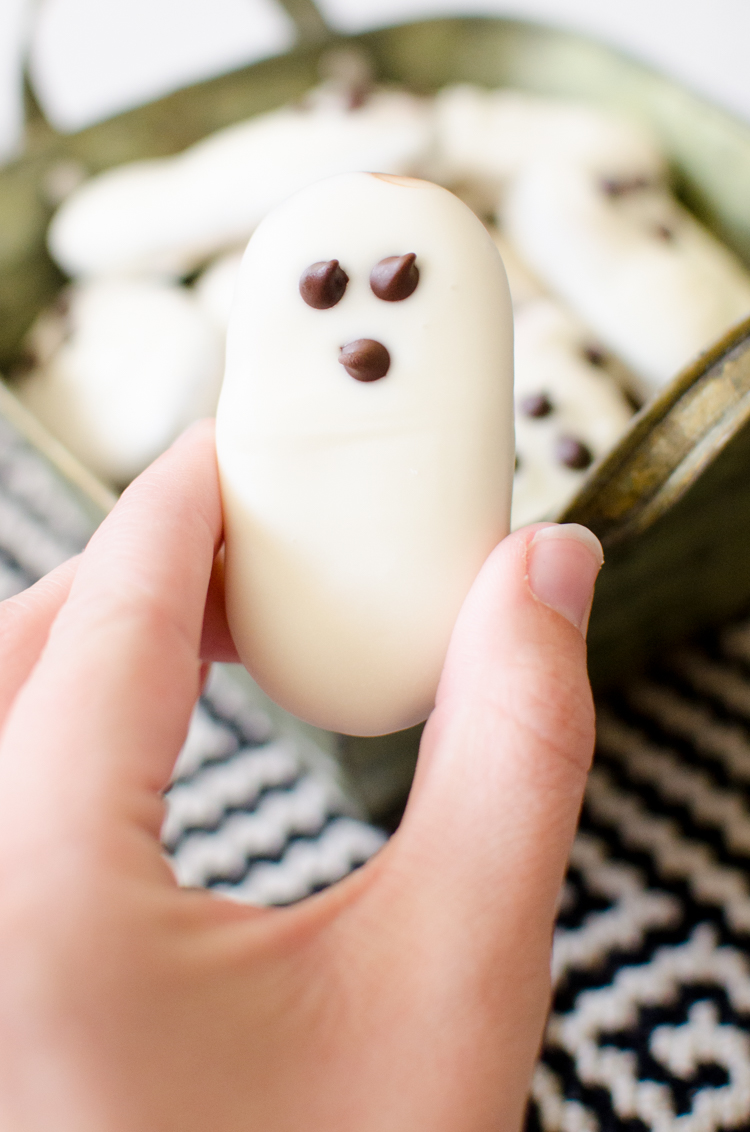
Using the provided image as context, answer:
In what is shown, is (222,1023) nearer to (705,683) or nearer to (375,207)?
(375,207)

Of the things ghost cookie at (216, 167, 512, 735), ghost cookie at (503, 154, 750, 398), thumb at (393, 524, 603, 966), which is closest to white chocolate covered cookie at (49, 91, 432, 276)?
ghost cookie at (503, 154, 750, 398)

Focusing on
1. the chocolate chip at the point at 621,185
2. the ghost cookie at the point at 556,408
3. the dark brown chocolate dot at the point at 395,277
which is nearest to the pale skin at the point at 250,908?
the dark brown chocolate dot at the point at 395,277

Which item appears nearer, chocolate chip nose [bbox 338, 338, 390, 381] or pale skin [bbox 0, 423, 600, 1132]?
pale skin [bbox 0, 423, 600, 1132]

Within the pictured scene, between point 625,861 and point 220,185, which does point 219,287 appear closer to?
point 220,185

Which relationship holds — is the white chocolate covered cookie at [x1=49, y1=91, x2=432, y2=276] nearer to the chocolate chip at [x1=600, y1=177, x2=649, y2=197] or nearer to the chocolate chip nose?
the chocolate chip at [x1=600, y1=177, x2=649, y2=197]

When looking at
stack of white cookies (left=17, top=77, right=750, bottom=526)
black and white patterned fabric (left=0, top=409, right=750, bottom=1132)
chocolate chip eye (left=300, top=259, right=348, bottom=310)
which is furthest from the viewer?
stack of white cookies (left=17, top=77, right=750, bottom=526)

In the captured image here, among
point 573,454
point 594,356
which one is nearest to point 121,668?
point 573,454

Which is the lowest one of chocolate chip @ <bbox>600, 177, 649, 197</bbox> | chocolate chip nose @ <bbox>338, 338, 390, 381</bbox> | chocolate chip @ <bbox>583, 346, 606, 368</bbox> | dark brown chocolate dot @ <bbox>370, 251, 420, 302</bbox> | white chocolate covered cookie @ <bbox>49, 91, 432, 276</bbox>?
chocolate chip @ <bbox>583, 346, 606, 368</bbox>

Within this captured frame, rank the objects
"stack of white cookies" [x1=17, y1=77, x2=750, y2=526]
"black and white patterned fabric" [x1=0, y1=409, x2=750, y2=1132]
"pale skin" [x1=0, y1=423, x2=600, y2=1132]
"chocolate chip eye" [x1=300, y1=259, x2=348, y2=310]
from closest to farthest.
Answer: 1. "pale skin" [x1=0, y1=423, x2=600, y2=1132]
2. "chocolate chip eye" [x1=300, y1=259, x2=348, y2=310]
3. "black and white patterned fabric" [x1=0, y1=409, x2=750, y2=1132]
4. "stack of white cookies" [x1=17, y1=77, x2=750, y2=526]
